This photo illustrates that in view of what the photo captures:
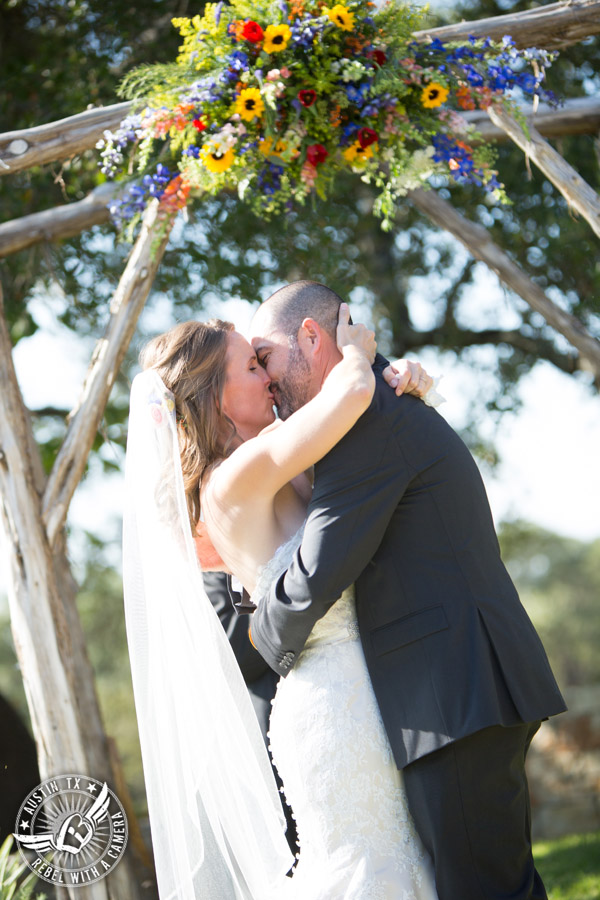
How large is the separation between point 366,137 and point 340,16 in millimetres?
461

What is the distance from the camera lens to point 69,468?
4.41 m

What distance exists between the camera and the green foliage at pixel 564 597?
69.4 ft

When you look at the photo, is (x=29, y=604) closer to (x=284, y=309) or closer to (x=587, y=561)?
(x=284, y=309)

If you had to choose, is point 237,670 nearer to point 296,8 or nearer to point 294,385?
point 294,385

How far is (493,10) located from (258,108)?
4.68m

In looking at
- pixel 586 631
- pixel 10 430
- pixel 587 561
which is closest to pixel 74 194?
pixel 10 430

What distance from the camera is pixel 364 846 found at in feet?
8.13

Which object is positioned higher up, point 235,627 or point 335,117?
point 335,117

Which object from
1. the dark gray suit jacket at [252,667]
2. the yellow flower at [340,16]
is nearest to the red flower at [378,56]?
the yellow flower at [340,16]

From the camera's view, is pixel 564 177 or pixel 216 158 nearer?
pixel 216 158

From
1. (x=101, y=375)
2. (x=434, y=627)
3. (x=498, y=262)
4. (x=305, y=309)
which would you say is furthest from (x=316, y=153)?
(x=434, y=627)

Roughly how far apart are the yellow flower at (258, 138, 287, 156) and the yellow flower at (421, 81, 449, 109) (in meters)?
0.62

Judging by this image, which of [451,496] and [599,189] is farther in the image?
[599,189]

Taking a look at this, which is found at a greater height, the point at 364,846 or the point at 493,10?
the point at 493,10
